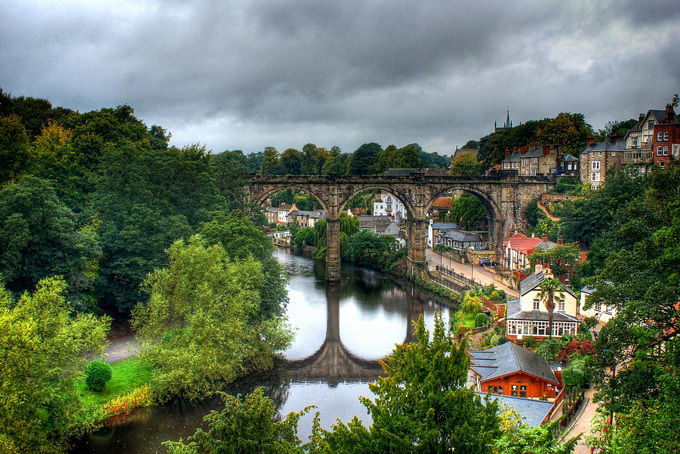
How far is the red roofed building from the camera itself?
165ft

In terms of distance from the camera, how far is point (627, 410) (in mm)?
15336

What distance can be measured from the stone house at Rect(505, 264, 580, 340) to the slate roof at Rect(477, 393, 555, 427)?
1149 centimetres

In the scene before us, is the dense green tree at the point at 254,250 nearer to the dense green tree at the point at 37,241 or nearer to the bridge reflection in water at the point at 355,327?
the bridge reflection in water at the point at 355,327

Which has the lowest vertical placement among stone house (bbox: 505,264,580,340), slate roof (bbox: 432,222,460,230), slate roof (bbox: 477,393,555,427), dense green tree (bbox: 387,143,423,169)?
slate roof (bbox: 477,393,555,427)

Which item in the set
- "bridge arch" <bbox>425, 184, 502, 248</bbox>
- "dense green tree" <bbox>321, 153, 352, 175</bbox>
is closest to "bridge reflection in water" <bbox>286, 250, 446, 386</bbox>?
"bridge arch" <bbox>425, 184, 502, 248</bbox>

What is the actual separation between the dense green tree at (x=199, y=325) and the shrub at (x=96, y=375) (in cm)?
199

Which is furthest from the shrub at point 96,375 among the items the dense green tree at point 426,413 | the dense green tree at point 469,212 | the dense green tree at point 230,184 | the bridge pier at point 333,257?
the dense green tree at point 469,212

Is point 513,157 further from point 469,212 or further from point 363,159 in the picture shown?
point 363,159

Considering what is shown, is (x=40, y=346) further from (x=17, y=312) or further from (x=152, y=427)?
(x=152, y=427)

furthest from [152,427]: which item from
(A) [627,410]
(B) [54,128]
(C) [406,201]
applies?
(C) [406,201]

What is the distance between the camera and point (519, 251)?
5175 centimetres

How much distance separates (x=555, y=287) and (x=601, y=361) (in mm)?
15975

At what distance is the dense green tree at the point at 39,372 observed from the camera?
714 inches

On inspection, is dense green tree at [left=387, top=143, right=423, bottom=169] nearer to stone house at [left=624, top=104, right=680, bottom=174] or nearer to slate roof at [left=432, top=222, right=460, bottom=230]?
slate roof at [left=432, top=222, right=460, bottom=230]
